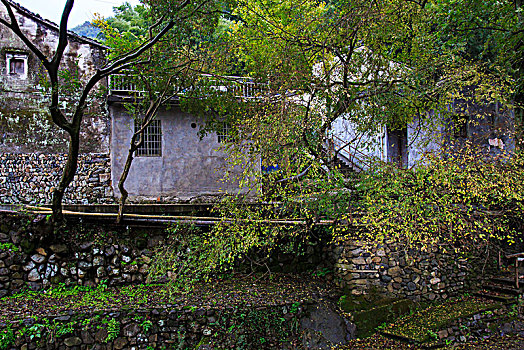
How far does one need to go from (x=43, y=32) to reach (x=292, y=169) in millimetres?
9662

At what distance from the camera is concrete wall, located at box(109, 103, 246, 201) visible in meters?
12.5

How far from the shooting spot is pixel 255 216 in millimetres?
8391

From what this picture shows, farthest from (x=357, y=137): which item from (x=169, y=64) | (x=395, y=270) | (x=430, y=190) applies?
(x=169, y=64)

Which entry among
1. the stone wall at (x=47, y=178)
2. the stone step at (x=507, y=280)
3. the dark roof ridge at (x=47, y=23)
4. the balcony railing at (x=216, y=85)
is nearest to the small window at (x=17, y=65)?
the dark roof ridge at (x=47, y=23)

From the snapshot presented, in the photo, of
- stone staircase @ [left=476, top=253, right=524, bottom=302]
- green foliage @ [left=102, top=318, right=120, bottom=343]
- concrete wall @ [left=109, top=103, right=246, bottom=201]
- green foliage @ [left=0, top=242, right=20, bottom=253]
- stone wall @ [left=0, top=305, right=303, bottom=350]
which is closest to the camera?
stone wall @ [left=0, top=305, right=303, bottom=350]

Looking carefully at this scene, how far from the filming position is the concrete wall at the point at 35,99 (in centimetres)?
1205

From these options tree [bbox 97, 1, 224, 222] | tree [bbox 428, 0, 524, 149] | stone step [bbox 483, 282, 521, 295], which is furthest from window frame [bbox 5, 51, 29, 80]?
stone step [bbox 483, 282, 521, 295]

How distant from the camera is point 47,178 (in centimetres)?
1224

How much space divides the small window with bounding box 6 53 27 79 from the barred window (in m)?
4.05

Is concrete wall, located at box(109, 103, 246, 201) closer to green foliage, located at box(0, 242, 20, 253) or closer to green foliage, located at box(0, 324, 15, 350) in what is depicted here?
green foliage, located at box(0, 242, 20, 253)

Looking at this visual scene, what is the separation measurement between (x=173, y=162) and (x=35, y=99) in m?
4.58

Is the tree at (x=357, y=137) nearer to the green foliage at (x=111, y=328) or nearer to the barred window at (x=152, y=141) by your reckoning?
the green foliage at (x=111, y=328)

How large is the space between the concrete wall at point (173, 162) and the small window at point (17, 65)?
281 cm

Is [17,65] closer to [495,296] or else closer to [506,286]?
[495,296]
